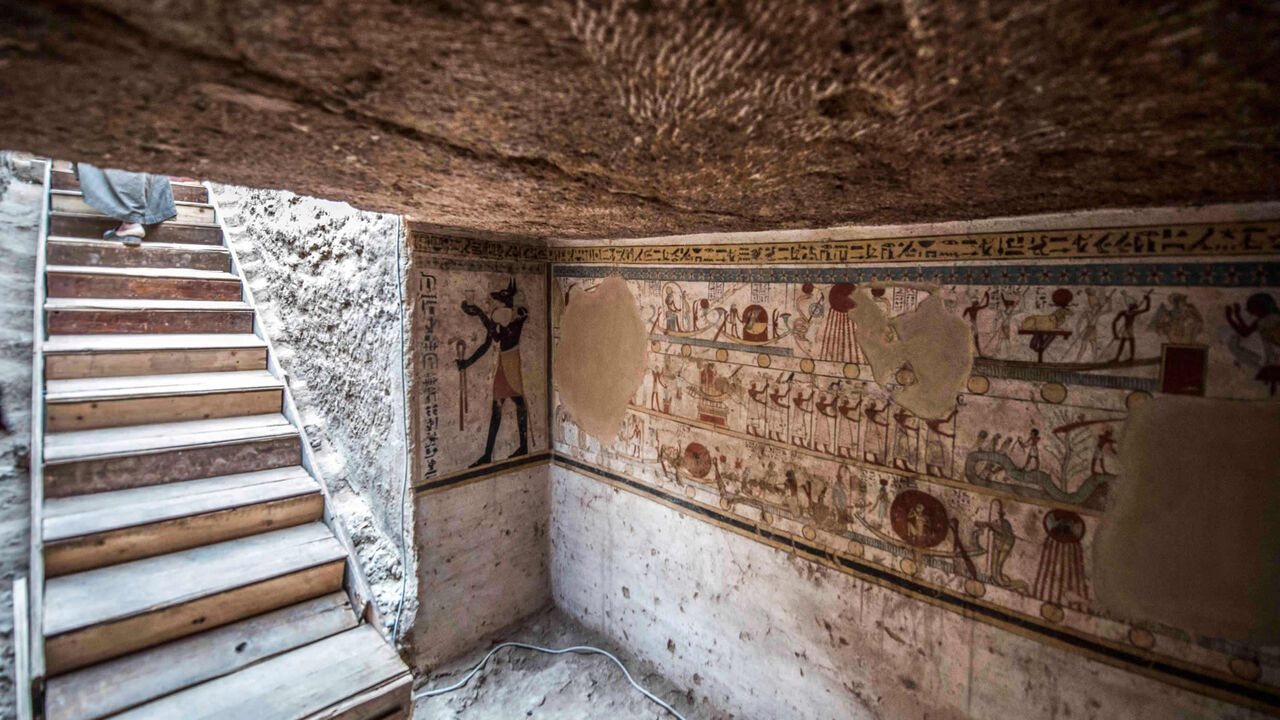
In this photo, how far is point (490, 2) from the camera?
2.20ft

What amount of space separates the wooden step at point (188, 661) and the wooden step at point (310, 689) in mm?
44

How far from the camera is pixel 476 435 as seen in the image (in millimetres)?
3234

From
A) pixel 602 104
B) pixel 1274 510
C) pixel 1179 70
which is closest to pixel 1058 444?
pixel 1274 510

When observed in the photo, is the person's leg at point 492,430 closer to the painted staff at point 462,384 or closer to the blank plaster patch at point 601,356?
the painted staff at point 462,384

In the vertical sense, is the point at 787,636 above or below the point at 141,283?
below

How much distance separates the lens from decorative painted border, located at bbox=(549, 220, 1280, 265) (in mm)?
1532

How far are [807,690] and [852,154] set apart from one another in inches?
86.7

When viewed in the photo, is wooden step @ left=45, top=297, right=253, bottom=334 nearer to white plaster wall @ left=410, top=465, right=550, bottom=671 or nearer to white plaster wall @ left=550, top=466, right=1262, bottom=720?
white plaster wall @ left=410, top=465, right=550, bottom=671

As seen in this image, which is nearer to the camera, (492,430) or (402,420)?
(402,420)

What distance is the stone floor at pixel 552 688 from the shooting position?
9.41 feet

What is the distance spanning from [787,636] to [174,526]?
2.73 m

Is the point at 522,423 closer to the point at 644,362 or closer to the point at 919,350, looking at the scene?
the point at 644,362

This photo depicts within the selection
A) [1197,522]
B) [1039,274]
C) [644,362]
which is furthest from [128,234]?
[1197,522]

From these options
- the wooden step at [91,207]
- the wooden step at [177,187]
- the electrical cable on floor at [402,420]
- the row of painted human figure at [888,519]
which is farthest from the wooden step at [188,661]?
the wooden step at [177,187]
